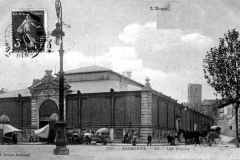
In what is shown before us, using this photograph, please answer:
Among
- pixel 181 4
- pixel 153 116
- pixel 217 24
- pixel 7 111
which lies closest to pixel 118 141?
pixel 153 116

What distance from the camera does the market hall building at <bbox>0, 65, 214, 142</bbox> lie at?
132ft

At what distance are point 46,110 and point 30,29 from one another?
26.2 metres

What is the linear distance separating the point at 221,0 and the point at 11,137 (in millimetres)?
26436

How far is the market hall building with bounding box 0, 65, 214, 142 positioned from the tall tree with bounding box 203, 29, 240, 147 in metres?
7.38

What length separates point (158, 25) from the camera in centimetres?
2214

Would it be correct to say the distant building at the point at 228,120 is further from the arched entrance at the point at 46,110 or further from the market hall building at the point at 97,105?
the arched entrance at the point at 46,110

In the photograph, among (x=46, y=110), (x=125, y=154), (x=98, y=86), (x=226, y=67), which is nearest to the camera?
(x=125, y=154)

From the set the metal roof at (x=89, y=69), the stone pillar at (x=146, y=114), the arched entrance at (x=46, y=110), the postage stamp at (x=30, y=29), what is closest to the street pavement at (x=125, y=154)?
the postage stamp at (x=30, y=29)

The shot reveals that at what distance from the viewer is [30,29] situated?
19.4 metres

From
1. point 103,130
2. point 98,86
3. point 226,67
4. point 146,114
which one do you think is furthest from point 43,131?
point 226,67

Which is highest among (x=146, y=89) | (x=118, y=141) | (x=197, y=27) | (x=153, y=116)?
(x=197, y=27)

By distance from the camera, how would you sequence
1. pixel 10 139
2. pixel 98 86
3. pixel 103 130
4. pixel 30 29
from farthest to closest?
pixel 98 86 → pixel 103 130 → pixel 10 139 → pixel 30 29

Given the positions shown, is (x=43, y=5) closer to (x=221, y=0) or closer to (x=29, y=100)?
(x=221, y=0)

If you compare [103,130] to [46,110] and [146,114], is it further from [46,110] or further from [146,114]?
[46,110]
